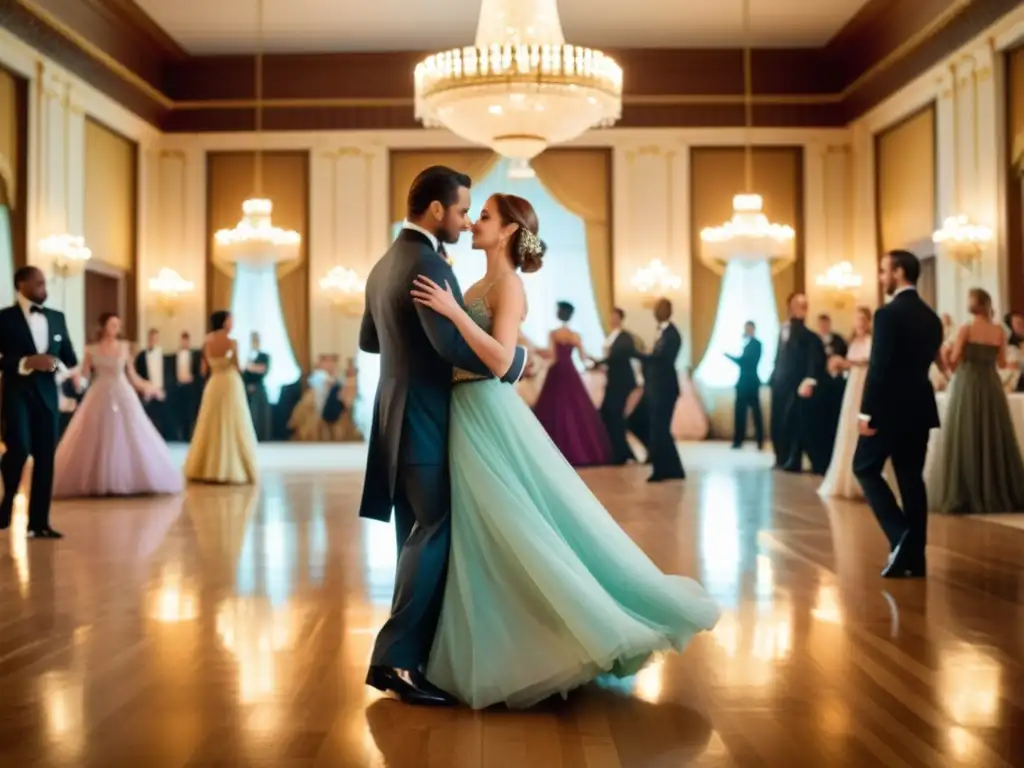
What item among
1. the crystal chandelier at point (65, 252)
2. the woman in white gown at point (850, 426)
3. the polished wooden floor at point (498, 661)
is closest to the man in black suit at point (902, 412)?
the polished wooden floor at point (498, 661)

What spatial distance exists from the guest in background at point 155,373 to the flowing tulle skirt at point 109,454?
5916mm

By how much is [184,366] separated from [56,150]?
350 cm

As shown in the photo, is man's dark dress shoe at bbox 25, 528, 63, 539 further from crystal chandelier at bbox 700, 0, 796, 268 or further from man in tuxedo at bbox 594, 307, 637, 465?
crystal chandelier at bbox 700, 0, 796, 268

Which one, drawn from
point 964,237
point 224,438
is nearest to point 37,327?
point 224,438

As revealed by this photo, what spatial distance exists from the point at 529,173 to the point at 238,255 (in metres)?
3.71

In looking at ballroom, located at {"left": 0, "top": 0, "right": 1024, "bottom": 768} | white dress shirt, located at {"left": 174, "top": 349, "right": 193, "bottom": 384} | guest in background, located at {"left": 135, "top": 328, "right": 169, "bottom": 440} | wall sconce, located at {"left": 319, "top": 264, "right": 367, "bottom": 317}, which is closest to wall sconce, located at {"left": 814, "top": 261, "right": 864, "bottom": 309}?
ballroom, located at {"left": 0, "top": 0, "right": 1024, "bottom": 768}

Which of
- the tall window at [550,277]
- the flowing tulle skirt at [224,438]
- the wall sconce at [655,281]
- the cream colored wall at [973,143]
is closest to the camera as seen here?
the flowing tulle skirt at [224,438]

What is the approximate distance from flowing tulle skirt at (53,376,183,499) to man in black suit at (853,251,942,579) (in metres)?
5.22

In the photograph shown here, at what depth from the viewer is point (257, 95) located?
15.0m

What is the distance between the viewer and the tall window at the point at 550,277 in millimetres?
15305

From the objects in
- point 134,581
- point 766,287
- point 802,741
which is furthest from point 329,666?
point 766,287

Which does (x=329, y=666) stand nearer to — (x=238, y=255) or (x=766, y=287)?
(x=238, y=255)

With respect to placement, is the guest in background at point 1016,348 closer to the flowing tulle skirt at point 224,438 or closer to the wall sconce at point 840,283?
the wall sconce at point 840,283

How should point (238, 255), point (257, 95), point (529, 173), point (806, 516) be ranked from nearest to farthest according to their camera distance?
1. point (806, 516)
2. point (529, 173)
3. point (238, 255)
4. point (257, 95)
